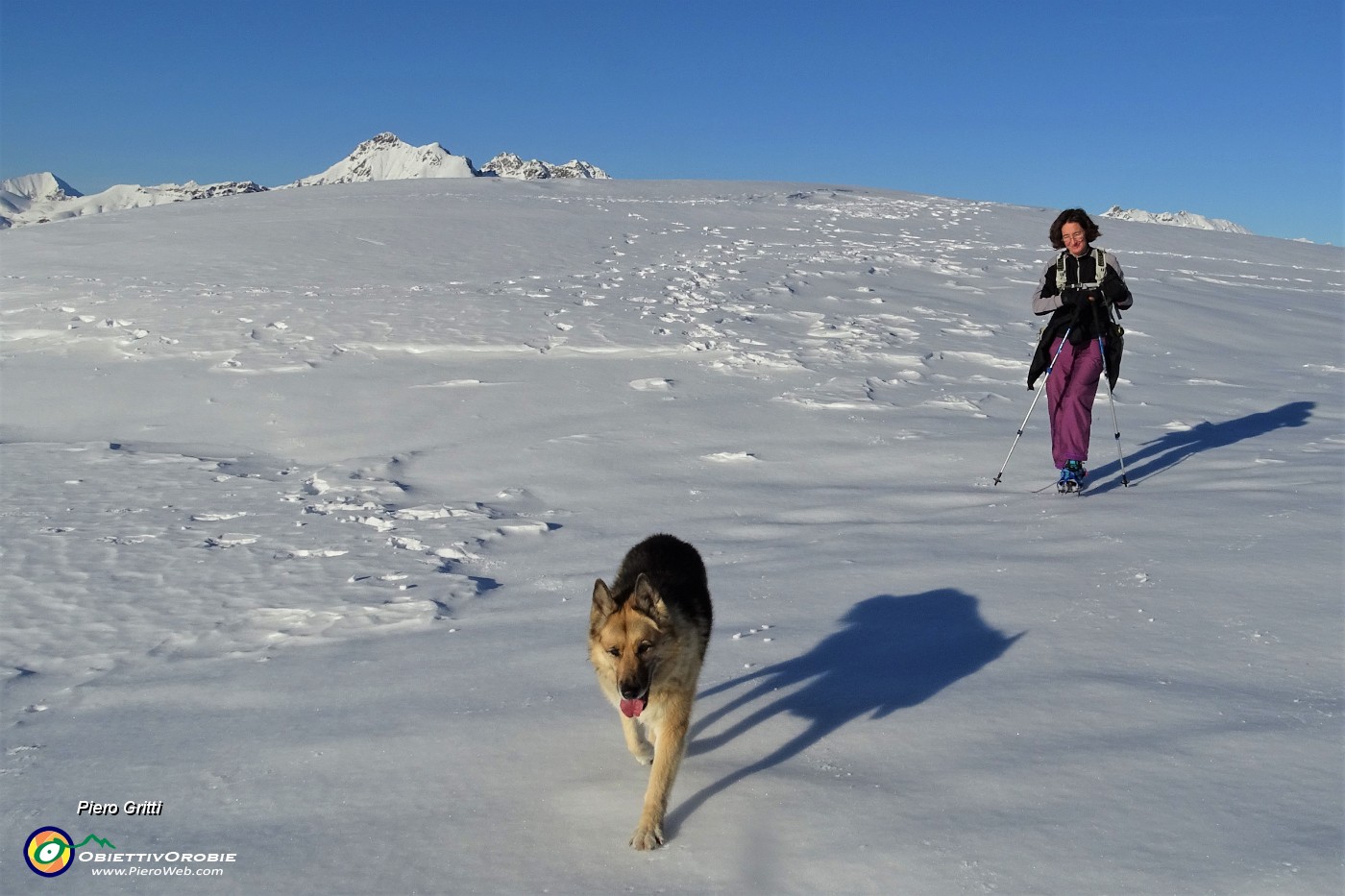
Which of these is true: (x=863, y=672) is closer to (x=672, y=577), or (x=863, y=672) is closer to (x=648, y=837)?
(x=672, y=577)

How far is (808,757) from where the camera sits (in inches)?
138

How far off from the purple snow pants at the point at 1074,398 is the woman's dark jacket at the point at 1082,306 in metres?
0.09

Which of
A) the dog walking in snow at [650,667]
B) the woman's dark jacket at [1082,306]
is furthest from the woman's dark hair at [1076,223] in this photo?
the dog walking in snow at [650,667]

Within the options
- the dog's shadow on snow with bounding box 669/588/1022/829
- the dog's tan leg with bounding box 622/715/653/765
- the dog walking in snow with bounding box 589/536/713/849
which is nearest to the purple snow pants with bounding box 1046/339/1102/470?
the dog's shadow on snow with bounding box 669/588/1022/829

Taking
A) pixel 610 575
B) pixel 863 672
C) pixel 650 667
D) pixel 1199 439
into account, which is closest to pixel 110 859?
pixel 650 667

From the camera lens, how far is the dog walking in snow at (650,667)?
3092mm

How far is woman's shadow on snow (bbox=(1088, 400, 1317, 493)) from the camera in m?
8.05

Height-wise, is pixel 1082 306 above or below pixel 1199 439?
above

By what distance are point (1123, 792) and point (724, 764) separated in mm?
1430

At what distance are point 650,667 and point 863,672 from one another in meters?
1.44

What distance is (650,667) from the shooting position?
127 inches

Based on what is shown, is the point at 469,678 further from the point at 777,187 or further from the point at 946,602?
the point at 777,187

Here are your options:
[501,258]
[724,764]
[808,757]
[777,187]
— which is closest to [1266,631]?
[808,757]

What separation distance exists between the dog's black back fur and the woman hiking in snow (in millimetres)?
4422
